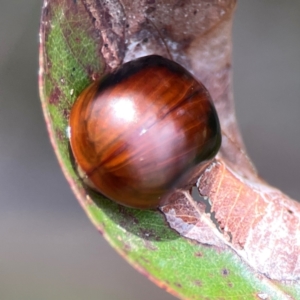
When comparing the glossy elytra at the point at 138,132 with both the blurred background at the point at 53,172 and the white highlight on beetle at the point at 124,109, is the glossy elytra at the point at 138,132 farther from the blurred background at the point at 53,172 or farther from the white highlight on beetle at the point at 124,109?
the blurred background at the point at 53,172

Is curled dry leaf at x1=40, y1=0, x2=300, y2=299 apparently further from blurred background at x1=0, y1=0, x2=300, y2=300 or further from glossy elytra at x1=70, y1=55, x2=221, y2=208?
blurred background at x1=0, y1=0, x2=300, y2=300

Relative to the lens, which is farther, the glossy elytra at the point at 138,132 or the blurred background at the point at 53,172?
the blurred background at the point at 53,172

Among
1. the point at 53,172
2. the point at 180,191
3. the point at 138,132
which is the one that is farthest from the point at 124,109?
the point at 53,172

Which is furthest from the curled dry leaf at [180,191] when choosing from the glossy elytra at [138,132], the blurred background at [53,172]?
the blurred background at [53,172]

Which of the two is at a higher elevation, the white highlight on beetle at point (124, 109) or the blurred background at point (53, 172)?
the white highlight on beetle at point (124, 109)

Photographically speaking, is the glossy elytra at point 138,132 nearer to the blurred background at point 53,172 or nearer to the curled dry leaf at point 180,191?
the curled dry leaf at point 180,191

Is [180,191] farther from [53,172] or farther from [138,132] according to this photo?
[53,172]

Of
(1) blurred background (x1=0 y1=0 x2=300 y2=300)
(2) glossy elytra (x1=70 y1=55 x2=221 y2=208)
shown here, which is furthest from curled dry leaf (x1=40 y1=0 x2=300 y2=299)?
(1) blurred background (x1=0 y1=0 x2=300 y2=300)
